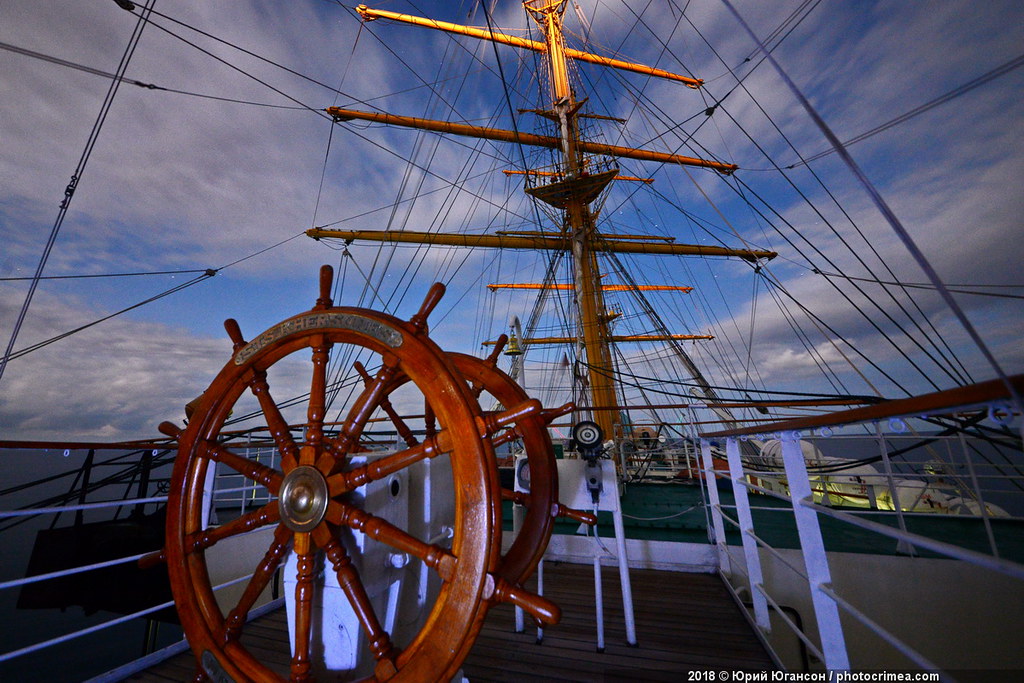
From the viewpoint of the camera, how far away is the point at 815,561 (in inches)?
49.2

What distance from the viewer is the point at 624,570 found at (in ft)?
6.72

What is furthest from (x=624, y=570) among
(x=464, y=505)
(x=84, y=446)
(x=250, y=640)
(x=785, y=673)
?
(x=84, y=446)

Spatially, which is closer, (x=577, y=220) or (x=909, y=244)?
(x=909, y=244)

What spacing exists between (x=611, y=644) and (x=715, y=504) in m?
1.11

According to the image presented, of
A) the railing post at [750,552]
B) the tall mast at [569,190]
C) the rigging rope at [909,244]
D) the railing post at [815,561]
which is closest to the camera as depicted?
the rigging rope at [909,244]

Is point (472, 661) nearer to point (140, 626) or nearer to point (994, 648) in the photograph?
point (994, 648)

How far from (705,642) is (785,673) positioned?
37 cm

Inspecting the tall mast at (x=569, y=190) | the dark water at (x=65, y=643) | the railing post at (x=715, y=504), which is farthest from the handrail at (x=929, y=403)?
the dark water at (x=65, y=643)

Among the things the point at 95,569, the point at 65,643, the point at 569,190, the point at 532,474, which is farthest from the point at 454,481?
the point at 65,643

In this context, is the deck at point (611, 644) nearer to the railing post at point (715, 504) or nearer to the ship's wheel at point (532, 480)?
the railing post at point (715, 504)

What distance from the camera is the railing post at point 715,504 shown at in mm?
2553

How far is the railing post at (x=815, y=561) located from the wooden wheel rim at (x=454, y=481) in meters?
0.90

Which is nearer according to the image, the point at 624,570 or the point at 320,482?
the point at 320,482

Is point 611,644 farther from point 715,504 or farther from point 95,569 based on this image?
point 95,569
